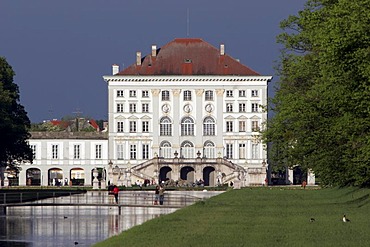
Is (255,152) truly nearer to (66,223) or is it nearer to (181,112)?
(181,112)

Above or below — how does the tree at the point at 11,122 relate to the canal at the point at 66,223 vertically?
above

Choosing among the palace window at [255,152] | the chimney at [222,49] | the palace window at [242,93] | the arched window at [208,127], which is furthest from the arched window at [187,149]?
the chimney at [222,49]

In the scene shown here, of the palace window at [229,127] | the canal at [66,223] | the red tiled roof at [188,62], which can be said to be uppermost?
the red tiled roof at [188,62]

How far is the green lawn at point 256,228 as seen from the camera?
3072 cm

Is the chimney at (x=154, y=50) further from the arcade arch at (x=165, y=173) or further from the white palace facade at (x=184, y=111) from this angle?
the arcade arch at (x=165, y=173)

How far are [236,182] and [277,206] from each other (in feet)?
199

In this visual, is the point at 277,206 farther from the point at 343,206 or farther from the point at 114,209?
the point at 114,209

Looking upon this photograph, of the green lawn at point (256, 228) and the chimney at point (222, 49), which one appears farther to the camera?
the chimney at point (222, 49)

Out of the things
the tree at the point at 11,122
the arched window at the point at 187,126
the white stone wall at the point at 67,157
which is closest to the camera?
the tree at the point at 11,122

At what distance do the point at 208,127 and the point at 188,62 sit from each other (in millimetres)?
7074

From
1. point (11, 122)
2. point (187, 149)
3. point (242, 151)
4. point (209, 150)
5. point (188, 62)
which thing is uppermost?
point (188, 62)

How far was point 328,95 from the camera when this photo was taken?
46.4m

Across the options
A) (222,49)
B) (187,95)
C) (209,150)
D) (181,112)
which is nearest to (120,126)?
(181,112)

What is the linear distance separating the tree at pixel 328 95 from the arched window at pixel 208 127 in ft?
176
